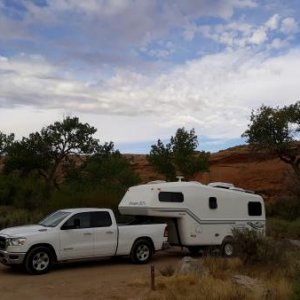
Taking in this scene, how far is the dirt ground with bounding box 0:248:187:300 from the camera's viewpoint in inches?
457

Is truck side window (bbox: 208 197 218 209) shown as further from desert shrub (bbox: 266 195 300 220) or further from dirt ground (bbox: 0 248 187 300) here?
desert shrub (bbox: 266 195 300 220)

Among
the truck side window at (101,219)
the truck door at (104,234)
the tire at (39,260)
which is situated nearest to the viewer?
the tire at (39,260)

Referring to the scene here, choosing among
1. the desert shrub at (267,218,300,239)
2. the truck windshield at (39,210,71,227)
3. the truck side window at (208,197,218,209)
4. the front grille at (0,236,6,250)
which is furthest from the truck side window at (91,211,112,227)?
the desert shrub at (267,218,300,239)

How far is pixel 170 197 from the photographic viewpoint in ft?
60.5

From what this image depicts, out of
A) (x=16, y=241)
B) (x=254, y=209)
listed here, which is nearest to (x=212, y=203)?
(x=254, y=209)

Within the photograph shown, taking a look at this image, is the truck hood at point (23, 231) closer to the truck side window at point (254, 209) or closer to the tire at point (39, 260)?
the tire at point (39, 260)

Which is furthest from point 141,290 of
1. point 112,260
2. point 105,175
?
point 105,175

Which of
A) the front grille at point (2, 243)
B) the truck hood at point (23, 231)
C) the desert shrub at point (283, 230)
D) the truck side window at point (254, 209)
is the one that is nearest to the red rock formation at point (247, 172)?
the desert shrub at point (283, 230)

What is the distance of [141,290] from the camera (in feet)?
39.1

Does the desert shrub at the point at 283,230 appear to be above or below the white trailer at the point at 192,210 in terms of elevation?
below

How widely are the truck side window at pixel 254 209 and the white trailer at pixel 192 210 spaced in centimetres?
44

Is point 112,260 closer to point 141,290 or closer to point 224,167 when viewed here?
point 141,290

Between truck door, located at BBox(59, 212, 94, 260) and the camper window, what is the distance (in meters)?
3.13

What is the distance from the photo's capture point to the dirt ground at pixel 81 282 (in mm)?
11617
